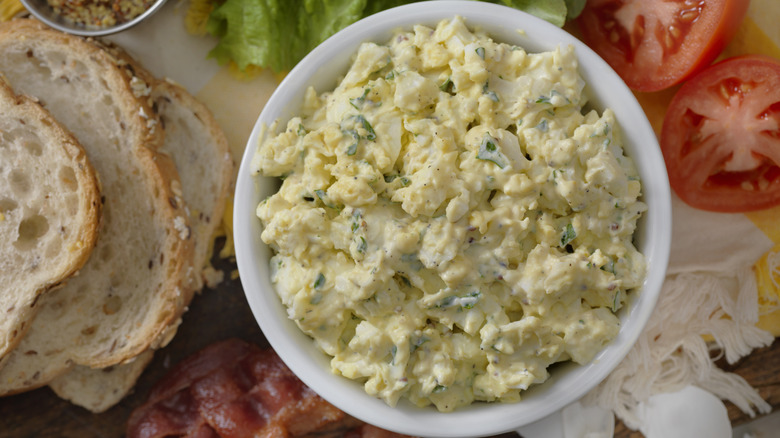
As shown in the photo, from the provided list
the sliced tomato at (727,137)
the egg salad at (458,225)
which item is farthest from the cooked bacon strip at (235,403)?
the sliced tomato at (727,137)

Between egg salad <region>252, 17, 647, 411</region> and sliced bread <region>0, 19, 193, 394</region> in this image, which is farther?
sliced bread <region>0, 19, 193, 394</region>

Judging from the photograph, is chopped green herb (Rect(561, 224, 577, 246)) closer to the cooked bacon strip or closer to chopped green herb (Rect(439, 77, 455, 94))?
chopped green herb (Rect(439, 77, 455, 94))

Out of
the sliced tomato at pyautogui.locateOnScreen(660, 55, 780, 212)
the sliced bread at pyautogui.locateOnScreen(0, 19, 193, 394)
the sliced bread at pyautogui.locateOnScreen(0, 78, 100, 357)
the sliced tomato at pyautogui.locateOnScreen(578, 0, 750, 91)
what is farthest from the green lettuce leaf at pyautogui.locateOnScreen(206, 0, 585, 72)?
the sliced bread at pyautogui.locateOnScreen(0, 78, 100, 357)

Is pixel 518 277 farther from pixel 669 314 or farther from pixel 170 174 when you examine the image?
pixel 170 174

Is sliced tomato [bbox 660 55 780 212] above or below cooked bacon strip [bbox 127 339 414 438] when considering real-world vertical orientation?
above

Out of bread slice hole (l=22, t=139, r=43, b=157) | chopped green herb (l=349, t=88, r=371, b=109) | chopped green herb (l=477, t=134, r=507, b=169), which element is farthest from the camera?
bread slice hole (l=22, t=139, r=43, b=157)

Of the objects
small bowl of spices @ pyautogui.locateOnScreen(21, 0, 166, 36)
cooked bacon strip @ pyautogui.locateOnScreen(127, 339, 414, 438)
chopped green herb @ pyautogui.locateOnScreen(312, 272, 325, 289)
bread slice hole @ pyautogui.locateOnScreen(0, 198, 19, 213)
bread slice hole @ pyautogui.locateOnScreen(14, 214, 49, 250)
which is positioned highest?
small bowl of spices @ pyautogui.locateOnScreen(21, 0, 166, 36)
